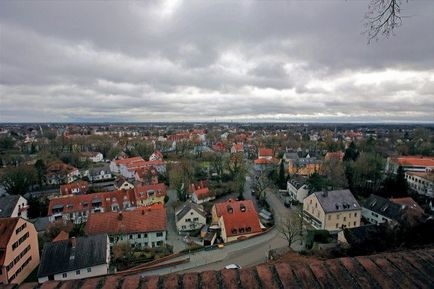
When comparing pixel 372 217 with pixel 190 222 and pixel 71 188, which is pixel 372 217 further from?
pixel 71 188

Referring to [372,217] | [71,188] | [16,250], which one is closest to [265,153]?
[372,217]

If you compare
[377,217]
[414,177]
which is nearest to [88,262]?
[377,217]

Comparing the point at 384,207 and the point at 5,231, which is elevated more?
the point at 5,231

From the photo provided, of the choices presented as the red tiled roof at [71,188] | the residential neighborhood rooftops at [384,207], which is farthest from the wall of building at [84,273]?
the residential neighborhood rooftops at [384,207]

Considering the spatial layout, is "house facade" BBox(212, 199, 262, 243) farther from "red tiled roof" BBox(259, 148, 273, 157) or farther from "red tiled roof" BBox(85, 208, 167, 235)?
"red tiled roof" BBox(259, 148, 273, 157)

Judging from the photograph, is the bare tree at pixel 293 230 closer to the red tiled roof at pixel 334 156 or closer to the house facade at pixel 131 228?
the house facade at pixel 131 228

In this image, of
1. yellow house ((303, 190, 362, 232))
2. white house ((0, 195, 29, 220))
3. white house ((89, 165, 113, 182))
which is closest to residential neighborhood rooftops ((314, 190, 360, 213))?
yellow house ((303, 190, 362, 232))

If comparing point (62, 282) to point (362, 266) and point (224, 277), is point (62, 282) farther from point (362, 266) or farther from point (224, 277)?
point (362, 266)
